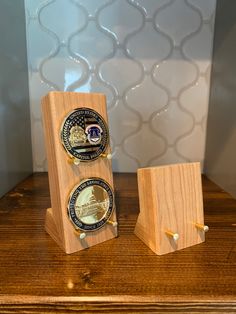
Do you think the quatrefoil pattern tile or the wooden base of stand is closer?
the wooden base of stand

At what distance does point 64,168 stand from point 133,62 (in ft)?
1.46

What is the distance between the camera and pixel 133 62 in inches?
25.8

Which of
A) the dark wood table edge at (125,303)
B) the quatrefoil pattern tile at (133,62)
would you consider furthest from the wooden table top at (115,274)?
the quatrefoil pattern tile at (133,62)

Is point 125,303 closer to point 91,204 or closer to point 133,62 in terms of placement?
point 91,204

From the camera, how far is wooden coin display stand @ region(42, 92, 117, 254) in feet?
1.04

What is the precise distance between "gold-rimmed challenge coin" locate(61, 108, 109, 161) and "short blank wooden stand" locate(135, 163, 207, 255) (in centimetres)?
7

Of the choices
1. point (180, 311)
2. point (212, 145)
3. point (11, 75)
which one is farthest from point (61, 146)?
point (212, 145)

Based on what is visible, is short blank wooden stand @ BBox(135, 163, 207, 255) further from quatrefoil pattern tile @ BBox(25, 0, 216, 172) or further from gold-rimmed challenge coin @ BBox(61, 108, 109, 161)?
quatrefoil pattern tile @ BBox(25, 0, 216, 172)

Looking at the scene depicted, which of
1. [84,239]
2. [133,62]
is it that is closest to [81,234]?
[84,239]

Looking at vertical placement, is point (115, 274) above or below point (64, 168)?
below

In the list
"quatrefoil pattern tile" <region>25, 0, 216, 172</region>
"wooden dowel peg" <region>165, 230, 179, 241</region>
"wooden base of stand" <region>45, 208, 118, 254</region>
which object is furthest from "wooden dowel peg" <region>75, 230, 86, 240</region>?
"quatrefoil pattern tile" <region>25, 0, 216, 172</region>

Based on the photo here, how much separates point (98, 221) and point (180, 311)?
0.49 ft

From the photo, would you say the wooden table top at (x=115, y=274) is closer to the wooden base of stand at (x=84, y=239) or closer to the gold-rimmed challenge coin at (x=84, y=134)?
the wooden base of stand at (x=84, y=239)

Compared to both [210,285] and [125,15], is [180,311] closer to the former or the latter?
[210,285]
